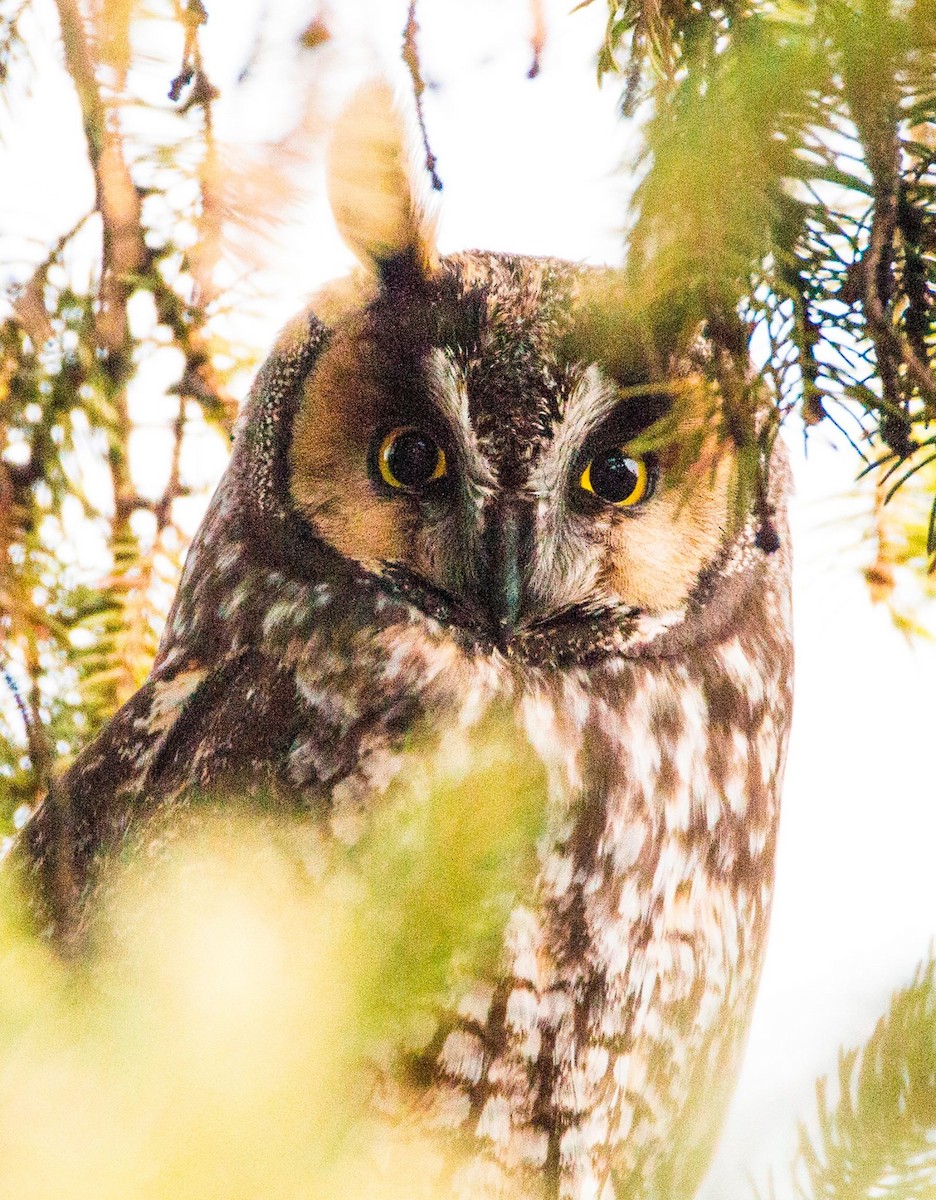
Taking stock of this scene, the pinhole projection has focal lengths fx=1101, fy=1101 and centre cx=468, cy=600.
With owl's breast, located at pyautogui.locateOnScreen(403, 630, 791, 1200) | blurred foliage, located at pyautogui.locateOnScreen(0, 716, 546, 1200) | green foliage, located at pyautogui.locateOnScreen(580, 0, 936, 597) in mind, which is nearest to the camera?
green foliage, located at pyautogui.locateOnScreen(580, 0, 936, 597)

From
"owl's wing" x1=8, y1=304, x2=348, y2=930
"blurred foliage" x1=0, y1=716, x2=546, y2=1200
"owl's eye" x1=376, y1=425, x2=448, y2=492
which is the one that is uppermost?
"owl's eye" x1=376, y1=425, x2=448, y2=492

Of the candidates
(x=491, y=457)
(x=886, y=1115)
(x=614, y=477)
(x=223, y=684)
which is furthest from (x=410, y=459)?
(x=886, y=1115)

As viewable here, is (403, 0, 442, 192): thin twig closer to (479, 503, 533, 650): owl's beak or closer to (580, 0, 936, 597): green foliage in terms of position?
(580, 0, 936, 597): green foliage

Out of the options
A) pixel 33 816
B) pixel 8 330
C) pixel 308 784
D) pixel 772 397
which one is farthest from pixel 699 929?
pixel 8 330

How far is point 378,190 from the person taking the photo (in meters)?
1.09

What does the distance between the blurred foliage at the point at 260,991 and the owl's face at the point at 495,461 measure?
7.9 inches

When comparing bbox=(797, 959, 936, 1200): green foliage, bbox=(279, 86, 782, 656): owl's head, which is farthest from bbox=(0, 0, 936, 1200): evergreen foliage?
bbox=(279, 86, 782, 656): owl's head

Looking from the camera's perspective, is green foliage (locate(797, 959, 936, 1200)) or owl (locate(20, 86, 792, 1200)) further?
owl (locate(20, 86, 792, 1200))

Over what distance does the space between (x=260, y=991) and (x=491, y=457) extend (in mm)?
626

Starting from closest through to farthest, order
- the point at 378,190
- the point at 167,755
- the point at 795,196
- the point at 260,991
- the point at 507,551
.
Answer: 1. the point at 795,196
2. the point at 260,991
3. the point at 378,190
4. the point at 507,551
5. the point at 167,755

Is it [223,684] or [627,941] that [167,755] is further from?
[627,941]

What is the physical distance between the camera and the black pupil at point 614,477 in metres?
1.28

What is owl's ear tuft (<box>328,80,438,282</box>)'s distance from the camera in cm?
92

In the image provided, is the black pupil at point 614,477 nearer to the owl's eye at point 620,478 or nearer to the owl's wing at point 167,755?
the owl's eye at point 620,478
